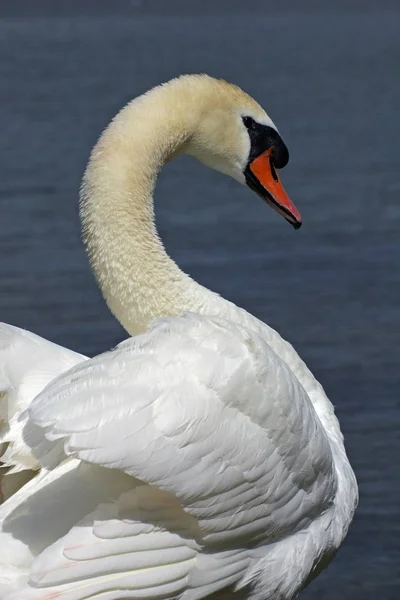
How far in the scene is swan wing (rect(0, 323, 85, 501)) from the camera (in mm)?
4395

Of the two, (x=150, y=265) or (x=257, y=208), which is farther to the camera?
(x=257, y=208)

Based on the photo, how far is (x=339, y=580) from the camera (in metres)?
6.52

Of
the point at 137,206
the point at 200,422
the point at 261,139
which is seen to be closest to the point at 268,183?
the point at 261,139

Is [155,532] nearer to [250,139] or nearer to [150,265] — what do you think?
[150,265]

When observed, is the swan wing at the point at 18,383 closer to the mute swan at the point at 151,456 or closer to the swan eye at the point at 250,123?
the mute swan at the point at 151,456

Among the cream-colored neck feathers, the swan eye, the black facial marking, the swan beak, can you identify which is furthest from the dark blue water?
the swan eye

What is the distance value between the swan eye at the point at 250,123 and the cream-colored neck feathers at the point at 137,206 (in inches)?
9.7

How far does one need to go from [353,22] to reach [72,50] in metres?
52.6

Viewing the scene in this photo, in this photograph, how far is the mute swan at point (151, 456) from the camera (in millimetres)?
3871

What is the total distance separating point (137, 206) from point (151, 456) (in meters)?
1.51

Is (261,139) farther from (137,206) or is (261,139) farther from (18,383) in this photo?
(18,383)

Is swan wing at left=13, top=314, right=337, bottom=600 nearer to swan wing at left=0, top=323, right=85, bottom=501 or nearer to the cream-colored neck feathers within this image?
swan wing at left=0, top=323, right=85, bottom=501

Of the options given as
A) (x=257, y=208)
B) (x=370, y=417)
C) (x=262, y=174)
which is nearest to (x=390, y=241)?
(x=257, y=208)

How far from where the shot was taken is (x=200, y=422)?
3.99 metres
